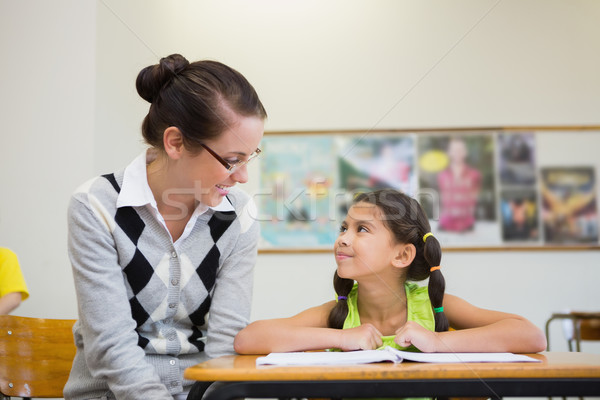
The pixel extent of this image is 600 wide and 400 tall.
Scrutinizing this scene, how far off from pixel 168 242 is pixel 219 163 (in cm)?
21

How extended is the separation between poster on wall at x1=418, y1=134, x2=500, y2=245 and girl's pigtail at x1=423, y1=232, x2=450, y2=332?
1.76m

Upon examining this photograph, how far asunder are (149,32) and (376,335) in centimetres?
257

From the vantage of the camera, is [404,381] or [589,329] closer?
[404,381]

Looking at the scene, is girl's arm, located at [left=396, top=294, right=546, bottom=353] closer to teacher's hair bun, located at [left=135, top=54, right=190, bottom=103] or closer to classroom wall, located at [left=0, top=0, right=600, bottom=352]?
teacher's hair bun, located at [left=135, top=54, right=190, bottom=103]

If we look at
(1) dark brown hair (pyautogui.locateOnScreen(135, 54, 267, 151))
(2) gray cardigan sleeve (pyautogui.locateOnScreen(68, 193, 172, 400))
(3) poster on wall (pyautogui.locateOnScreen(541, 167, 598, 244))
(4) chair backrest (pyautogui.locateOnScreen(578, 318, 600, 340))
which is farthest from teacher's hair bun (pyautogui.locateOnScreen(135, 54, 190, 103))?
(3) poster on wall (pyautogui.locateOnScreen(541, 167, 598, 244))

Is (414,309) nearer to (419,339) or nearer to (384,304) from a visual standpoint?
(384,304)

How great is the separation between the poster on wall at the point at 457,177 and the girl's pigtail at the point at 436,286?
69.5 inches

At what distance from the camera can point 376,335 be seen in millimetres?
1160

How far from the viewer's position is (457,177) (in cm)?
320

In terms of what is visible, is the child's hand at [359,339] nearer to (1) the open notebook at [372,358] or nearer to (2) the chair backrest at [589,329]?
(1) the open notebook at [372,358]

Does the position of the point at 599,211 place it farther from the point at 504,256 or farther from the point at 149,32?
the point at 149,32

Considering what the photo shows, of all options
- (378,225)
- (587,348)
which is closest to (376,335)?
(378,225)

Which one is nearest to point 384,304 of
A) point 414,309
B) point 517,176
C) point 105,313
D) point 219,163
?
point 414,309

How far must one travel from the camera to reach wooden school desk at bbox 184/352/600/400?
2.58 ft
